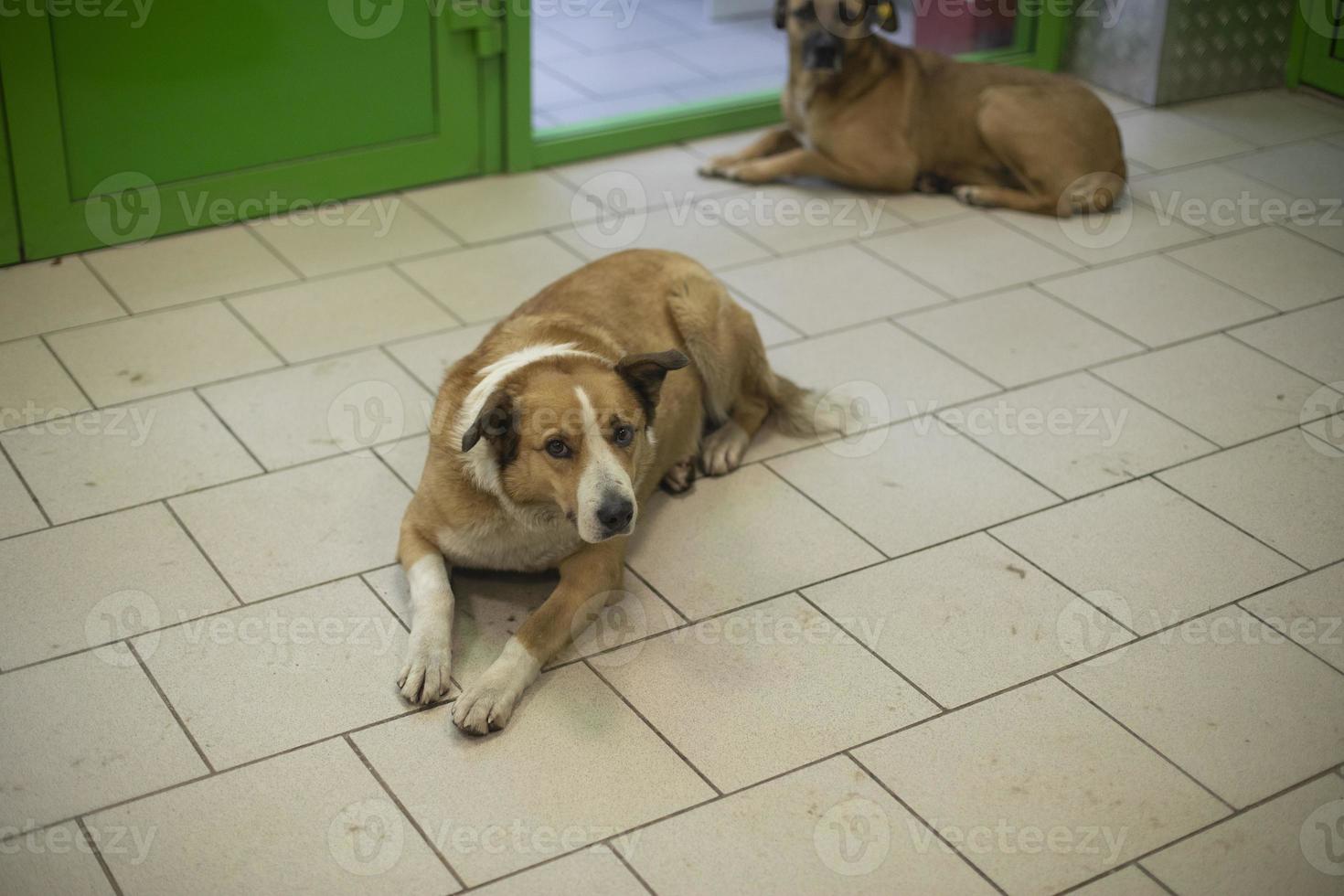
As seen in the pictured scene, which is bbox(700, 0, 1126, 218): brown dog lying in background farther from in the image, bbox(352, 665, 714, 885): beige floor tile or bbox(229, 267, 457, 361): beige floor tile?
bbox(352, 665, 714, 885): beige floor tile

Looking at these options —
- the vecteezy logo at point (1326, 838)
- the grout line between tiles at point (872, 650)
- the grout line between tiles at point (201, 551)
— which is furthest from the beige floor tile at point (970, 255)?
the grout line between tiles at point (201, 551)

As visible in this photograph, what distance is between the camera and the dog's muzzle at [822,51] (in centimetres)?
487

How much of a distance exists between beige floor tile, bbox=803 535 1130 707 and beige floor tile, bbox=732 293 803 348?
1.06m

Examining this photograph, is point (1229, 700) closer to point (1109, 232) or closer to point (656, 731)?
point (656, 731)

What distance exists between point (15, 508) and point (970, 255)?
9.93 ft

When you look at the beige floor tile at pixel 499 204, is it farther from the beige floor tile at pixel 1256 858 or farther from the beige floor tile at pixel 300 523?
the beige floor tile at pixel 1256 858

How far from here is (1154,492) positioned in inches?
139

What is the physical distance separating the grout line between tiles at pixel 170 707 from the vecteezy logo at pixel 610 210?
2.22 metres

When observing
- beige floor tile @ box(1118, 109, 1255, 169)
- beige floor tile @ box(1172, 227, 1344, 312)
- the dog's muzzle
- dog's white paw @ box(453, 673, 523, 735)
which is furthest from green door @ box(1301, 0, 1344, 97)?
dog's white paw @ box(453, 673, 523, 735)

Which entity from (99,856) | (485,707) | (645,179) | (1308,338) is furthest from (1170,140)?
(99,856)

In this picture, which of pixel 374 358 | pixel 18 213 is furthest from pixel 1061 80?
pixel 18 213

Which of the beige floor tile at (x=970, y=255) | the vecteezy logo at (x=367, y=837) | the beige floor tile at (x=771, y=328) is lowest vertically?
the vecteezy logo at (x=367, y=837)

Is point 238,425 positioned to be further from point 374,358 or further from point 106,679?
point 106,679

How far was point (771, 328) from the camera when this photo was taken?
13.9 ft
